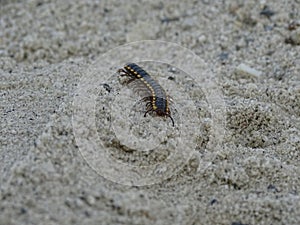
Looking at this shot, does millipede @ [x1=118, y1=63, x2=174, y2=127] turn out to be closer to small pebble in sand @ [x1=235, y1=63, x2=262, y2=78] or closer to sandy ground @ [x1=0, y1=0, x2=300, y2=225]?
sandy ground @ [x1=0, y1=0, x2=300, y2=225]

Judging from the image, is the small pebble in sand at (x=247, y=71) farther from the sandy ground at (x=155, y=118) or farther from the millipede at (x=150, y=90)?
the millipede at (x=150, y=90)

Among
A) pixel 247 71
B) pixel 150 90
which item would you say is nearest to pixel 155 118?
pixel 150 90

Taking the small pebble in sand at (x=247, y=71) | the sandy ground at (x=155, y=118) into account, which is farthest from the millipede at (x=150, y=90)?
the small pebble in sand at (x=247, y=71)

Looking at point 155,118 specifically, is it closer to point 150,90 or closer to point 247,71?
point 150,90

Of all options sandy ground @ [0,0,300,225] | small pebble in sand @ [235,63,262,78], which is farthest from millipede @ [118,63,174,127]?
small pebble in sand @ [235,63,262,78]

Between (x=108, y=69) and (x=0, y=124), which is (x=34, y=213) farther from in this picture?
(x=108, y=69)

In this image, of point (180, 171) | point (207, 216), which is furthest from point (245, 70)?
point (207, 216)
